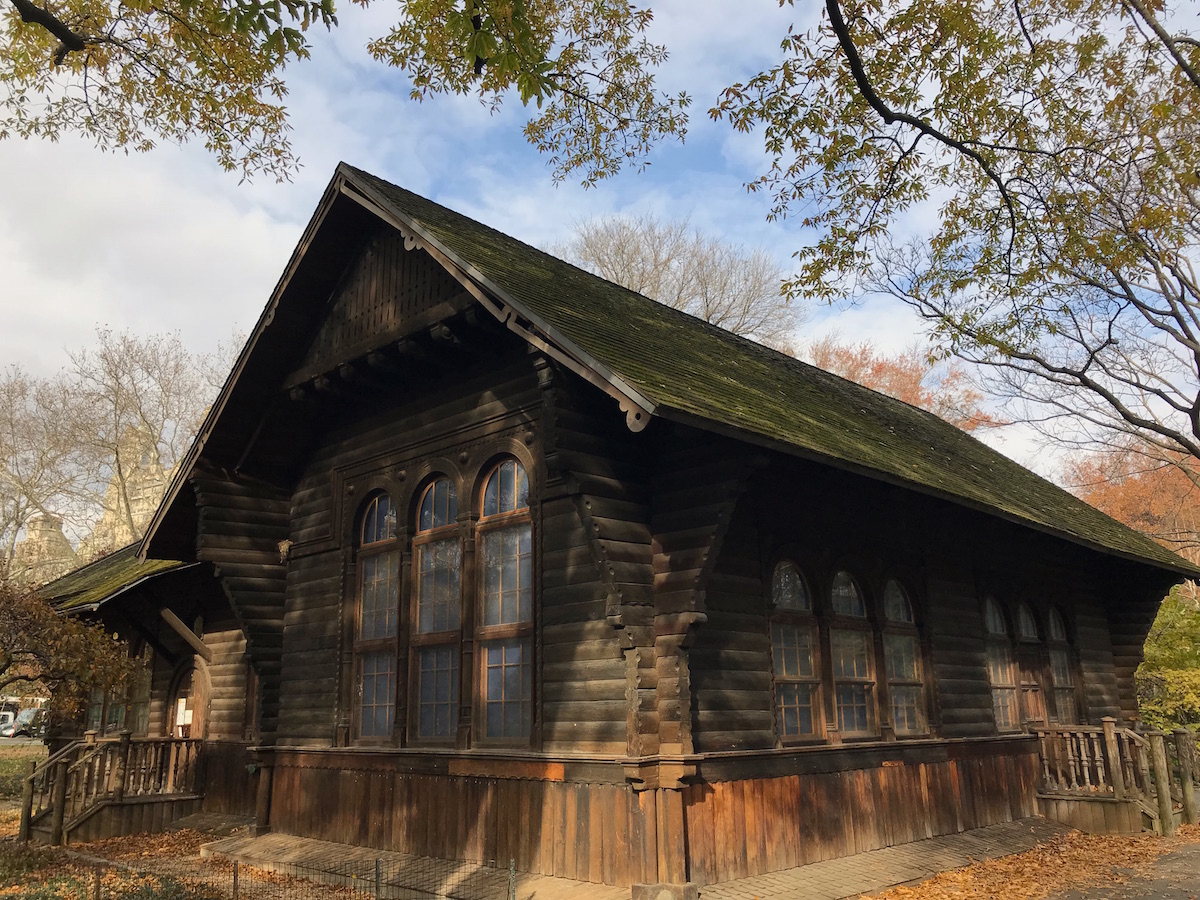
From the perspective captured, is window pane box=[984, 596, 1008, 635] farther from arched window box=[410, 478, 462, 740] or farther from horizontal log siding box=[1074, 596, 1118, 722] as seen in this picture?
arched window box=[410, 478, 462, 740]

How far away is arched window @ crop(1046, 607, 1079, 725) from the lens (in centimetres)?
1611

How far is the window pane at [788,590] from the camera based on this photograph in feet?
35.1

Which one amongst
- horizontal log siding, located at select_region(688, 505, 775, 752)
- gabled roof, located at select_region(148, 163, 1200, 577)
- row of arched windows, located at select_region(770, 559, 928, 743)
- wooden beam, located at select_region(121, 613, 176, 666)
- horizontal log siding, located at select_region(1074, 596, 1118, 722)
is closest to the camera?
gabled roof, located at select_region(148, 163, 1200, 577)

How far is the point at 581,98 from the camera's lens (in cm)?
1267

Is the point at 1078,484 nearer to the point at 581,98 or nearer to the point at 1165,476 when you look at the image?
the point at 1165,476

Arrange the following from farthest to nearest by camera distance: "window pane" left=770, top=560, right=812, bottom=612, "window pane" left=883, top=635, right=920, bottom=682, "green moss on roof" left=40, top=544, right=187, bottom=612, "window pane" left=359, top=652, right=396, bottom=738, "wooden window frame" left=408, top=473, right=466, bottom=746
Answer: "green moss on roof" left=40, top=544, right=187, bottom=612, "window pane" left=883, top=635, right=920, bottom=682, "window pane" left=359, top=652, right=396, bottom=738, "wooden window frame" left=408, top=473, right=466, bottom=746, "window pane" left=770, top=560, right=812, bottom=612

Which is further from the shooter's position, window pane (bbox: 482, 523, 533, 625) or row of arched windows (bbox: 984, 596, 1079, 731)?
row of arched windows (bbox: 984, 596, 1079, 731)

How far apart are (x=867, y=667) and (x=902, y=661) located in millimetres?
962

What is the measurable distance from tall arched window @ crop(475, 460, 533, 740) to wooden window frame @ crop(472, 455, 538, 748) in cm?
1

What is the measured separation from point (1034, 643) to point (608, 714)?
32.2ft

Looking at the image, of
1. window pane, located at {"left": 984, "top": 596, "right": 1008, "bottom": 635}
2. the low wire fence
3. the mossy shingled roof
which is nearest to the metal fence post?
the low wire fence

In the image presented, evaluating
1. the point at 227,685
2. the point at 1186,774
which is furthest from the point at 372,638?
the point at 1186,774

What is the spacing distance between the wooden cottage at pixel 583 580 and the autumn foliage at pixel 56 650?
177 centimetres

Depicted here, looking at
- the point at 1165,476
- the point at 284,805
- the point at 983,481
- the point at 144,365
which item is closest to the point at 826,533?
the point at 983,481
